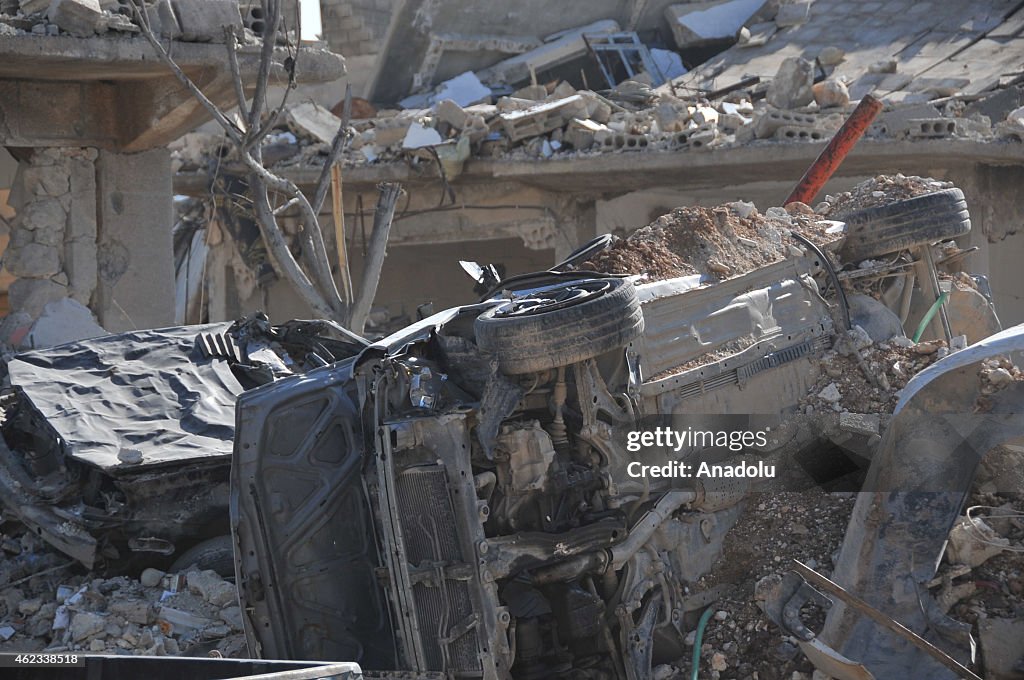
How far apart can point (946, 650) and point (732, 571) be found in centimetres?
112

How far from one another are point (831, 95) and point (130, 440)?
751cm

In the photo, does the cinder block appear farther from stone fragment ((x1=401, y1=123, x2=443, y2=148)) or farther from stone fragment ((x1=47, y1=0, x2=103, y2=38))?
stone fragment ((x1=47, y1=0, x2=103, y2=38))

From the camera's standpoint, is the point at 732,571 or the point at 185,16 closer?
the point at 732,571

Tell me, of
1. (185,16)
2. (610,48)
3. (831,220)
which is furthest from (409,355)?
(610,48)

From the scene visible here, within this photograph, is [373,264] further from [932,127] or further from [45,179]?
[932,127]

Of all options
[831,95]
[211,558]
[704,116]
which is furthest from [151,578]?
[831,95]

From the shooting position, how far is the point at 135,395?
777 centimetres

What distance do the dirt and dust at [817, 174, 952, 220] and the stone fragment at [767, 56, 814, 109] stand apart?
199 inches

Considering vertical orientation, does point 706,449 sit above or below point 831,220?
below

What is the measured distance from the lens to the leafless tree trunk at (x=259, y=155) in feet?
29.8

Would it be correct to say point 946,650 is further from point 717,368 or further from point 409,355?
point 409,355

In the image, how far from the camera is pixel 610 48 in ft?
54.1

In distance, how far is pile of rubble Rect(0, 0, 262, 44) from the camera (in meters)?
8.56


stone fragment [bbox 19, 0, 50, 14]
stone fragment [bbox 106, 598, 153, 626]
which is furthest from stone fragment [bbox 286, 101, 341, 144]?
stone fragment [bbox 106, 598, 153, 626]
